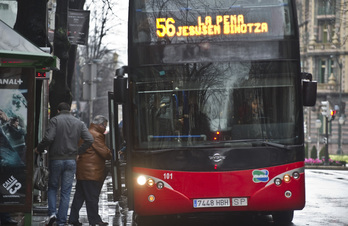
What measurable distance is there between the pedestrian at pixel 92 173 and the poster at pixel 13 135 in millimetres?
1763

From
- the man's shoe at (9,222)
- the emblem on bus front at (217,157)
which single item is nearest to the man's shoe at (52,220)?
the man's shoe at (9,222)

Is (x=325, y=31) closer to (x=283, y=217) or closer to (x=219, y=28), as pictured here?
(x=283, y=217)

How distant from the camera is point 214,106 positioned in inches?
460

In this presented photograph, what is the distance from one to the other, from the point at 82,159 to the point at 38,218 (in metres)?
2.21

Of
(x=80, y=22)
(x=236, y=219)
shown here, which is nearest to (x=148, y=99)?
(x=236, y=219)

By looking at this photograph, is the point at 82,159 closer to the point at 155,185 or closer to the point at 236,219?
the point at 155,185

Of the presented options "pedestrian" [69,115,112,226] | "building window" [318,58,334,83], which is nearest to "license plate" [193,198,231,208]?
"pedestrian" [69,115,112,226]

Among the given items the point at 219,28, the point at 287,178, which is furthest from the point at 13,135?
the point at 287,178

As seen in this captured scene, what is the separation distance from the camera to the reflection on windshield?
1163 centimetres

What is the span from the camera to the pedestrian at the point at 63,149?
468 inches

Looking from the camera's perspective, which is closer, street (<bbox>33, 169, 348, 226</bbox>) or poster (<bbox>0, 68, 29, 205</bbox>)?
poster (<bbox>0, 68, 29, 205</bbox>)

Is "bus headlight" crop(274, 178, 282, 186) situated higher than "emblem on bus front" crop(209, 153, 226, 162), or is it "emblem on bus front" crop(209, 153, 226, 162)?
"emblem on bus front" crop(209, 153, 226, 162)

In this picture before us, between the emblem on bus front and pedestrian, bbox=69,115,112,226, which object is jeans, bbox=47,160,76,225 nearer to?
pedestrian, bbox=69,115,112,226

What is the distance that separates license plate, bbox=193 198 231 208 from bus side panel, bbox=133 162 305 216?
1.6 inches
